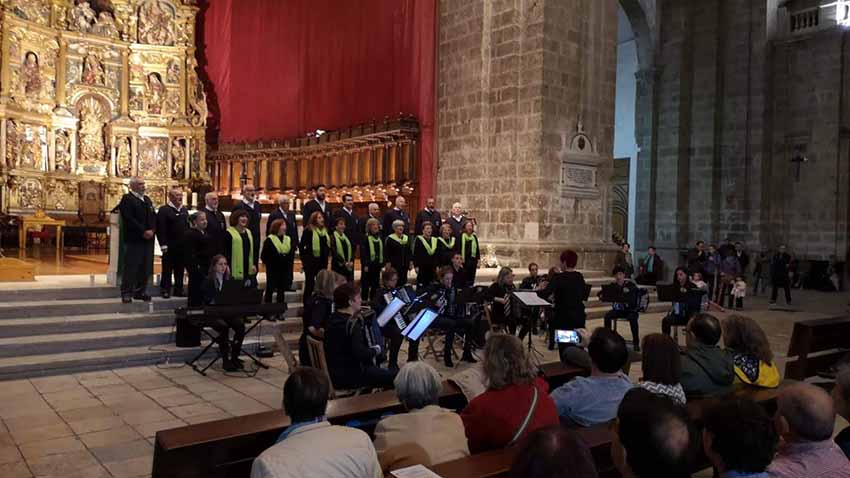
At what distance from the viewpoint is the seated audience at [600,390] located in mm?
3215

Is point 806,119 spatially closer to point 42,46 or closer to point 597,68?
point 597,68

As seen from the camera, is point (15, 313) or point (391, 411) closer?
point (391, 411)

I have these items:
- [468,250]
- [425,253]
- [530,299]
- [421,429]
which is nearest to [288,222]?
[425,253]

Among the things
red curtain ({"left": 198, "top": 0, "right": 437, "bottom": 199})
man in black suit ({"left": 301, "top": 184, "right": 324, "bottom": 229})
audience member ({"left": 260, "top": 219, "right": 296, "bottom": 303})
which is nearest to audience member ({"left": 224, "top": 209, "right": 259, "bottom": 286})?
audience member ({"left": 260, "top": 219, "right": 296, "bottom": 303})

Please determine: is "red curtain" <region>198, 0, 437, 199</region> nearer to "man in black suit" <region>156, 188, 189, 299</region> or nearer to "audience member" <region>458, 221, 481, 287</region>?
"audience member" <region>458, 221, 481, 287</region>

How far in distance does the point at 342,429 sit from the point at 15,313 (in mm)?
5964

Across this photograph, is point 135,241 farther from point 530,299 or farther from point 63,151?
point 63,151

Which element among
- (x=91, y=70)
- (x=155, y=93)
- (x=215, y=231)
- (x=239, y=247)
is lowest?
(x=239, y=247)

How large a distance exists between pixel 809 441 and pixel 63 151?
14.7 metres

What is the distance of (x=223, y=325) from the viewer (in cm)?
630

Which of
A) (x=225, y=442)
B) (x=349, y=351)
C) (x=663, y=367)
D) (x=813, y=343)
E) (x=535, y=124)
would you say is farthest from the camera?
(x=535, y=124)

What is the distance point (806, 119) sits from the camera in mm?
16719

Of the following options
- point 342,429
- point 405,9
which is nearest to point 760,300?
point 405,9

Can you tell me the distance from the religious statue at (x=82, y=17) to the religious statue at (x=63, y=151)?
2239mm
